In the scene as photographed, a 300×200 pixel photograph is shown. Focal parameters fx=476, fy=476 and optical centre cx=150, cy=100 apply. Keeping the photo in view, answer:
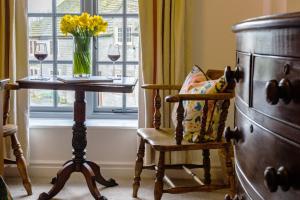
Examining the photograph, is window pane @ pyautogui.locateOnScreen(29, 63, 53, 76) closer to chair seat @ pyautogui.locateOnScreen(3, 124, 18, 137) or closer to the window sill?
the window sill

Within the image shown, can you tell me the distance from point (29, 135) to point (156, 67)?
1.09 m

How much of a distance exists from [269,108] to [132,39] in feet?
9.56

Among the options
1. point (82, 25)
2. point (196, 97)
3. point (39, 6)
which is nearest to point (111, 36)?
point (39, 6)

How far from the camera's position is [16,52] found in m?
3.42

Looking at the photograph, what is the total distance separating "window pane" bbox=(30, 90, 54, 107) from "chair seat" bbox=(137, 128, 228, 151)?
114 centimetres

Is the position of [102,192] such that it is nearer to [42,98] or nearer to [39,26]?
[42,98]

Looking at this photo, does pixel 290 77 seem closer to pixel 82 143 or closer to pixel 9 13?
pixel 82 143

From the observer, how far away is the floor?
10.3 ft

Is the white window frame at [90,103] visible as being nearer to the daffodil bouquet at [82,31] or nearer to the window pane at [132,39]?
the window pane at [132,39]

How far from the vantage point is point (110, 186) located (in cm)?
338

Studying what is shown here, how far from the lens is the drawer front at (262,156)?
0.80 m

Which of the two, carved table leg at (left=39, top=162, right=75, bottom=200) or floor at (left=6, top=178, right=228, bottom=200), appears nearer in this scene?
carved table leg at (left=39, top=162, right=75, bottom=200)

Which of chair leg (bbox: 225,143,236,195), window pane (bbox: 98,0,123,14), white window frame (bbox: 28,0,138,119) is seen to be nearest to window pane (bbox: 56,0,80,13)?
white window frame (bbox: 28,0,138,119)

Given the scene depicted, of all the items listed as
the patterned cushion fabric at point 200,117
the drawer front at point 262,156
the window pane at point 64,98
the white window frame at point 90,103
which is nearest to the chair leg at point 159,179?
the patterned cushion fabric at point 200,117
